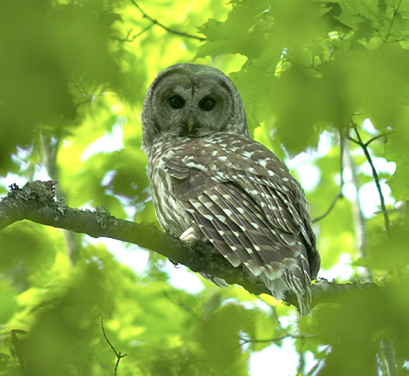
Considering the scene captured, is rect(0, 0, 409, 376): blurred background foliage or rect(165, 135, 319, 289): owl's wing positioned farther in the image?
rect(165, 135, 319, 289): owl's wing

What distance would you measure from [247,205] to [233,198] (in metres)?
0.10

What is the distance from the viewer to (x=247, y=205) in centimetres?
391

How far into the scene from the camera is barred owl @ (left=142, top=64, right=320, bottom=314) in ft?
11.9

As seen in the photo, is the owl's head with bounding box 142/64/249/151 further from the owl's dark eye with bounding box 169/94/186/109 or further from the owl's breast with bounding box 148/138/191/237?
the owl's breast with bounding box 148/138/191/237

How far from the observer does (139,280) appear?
5.10 m

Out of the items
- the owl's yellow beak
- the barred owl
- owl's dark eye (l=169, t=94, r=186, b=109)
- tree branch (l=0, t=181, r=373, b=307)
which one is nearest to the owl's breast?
the barred owl

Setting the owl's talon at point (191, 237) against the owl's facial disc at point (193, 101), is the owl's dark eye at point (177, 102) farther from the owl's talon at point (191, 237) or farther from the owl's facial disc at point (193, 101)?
the owl's talon at point (191, 237)

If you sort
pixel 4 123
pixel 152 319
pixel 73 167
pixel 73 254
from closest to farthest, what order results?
pixel 4 123, pixel 152 319, pixel 73 254, pixel 73 167

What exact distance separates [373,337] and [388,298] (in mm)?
192

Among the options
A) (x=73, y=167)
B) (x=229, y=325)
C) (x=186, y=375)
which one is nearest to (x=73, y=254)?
(x=73, y=167)

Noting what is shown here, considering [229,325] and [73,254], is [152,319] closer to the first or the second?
[73,254]

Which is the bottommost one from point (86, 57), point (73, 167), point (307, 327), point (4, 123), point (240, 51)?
point (307, 327)

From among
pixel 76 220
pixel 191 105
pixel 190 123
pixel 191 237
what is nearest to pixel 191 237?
pixel 191 237

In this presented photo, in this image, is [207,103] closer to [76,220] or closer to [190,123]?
[190,123]
